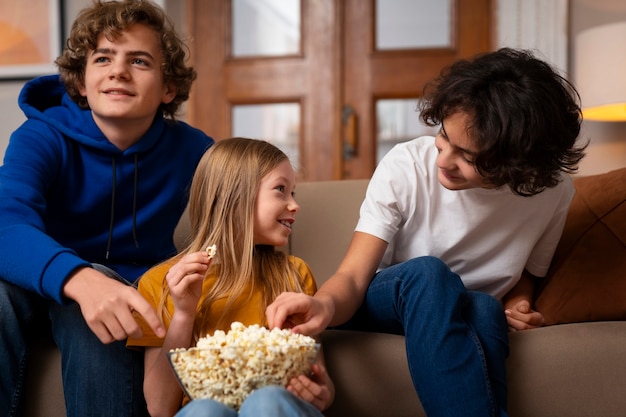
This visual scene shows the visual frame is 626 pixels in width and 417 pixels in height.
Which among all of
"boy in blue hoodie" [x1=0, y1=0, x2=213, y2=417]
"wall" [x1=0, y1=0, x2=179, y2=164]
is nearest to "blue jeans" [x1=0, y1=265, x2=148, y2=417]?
"boy in blue hoodie" [x1=0, y1=0, x2=213, y2=417]

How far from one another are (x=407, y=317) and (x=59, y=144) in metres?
0.83

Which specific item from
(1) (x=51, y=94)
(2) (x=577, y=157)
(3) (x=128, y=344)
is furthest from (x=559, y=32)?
(3) (x=128, y=344)

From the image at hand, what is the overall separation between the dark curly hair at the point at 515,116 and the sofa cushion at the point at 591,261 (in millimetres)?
322

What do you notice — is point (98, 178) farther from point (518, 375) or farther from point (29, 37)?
point (29, 37)

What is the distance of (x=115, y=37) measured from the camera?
1.76 m

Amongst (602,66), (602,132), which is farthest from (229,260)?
(602,132)

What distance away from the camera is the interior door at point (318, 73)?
3.87 metres

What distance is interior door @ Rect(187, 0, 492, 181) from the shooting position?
3.87 metres

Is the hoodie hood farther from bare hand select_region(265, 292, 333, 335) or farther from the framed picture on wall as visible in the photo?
the framed picture on wall

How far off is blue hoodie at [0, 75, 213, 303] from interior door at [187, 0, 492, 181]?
2085 millimetres

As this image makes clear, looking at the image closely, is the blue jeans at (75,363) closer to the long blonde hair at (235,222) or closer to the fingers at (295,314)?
the long blonde hair at (235,222)

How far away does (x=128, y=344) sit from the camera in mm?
1418

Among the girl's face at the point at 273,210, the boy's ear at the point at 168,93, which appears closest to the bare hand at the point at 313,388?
the girl's face at the point at 273,210

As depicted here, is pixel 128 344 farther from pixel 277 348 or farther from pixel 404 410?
pixel 404 410
